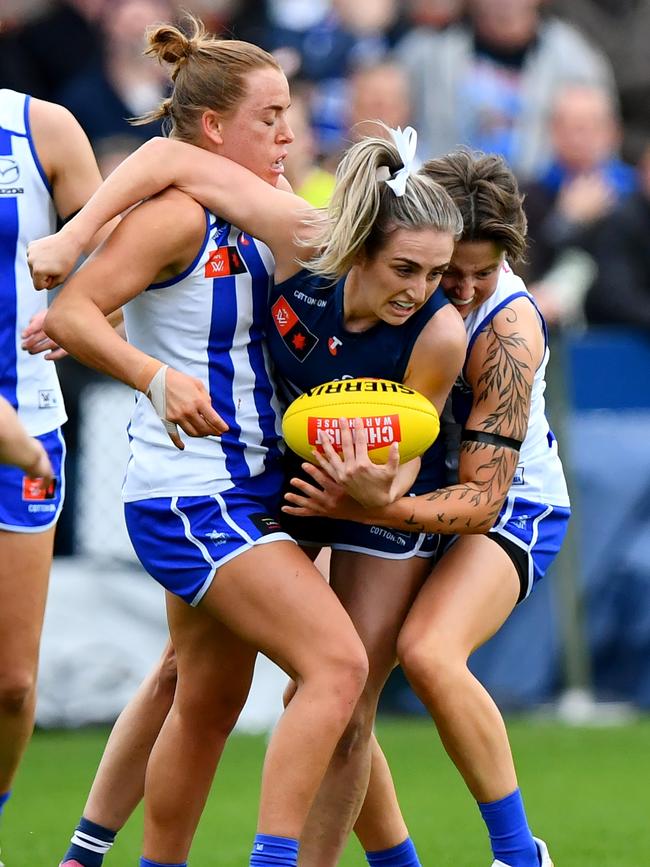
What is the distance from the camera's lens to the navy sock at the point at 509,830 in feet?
14.9

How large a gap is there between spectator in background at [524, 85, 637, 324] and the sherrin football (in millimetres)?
5488

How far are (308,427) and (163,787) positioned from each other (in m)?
1.14

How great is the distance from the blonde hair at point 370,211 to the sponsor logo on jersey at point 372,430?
0.40 metres

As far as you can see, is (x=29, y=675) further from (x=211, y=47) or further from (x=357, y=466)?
(x=211, y=47)

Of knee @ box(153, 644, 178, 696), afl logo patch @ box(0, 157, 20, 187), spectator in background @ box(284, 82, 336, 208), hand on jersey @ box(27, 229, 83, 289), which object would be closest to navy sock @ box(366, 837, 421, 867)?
knee @ box(153, 644, 178, 696)

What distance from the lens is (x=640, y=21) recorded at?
12.3m

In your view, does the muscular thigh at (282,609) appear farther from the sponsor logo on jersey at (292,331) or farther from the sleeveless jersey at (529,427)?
the sleeveless jersey at (529,427)

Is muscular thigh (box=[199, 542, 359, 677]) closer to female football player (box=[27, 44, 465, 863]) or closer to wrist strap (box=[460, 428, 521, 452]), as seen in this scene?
female football player (box=[27, 44, 465, 863])

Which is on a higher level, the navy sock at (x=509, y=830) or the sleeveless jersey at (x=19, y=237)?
the sleeveless jersey at (x=19, y=237)

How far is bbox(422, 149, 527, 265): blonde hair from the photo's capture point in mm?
4426

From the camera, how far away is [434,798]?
696 centimetres

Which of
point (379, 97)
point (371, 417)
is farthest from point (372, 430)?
point (379, 97)

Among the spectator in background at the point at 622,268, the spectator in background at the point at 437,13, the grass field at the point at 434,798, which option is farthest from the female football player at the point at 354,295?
the spectator in background at the point at 437,13

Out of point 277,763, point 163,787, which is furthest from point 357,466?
point 163,787
